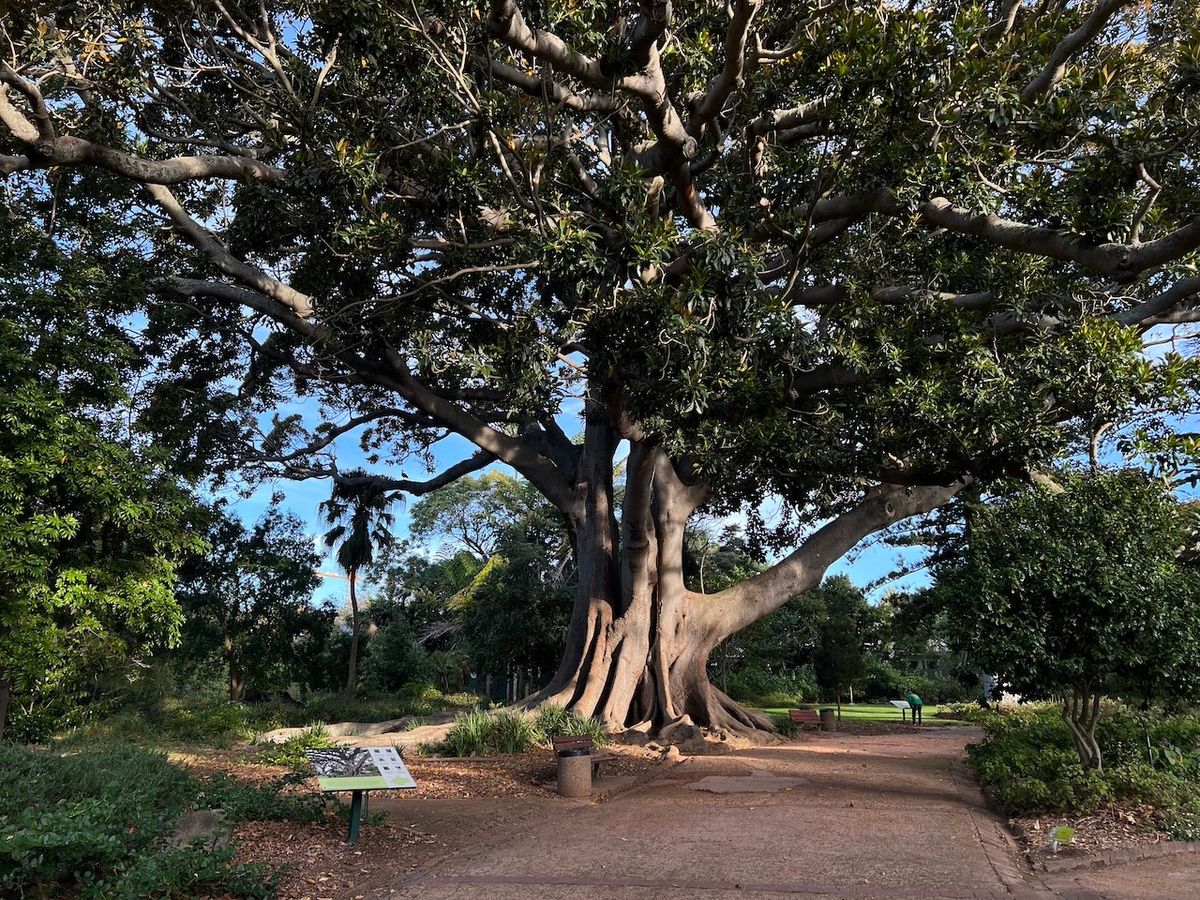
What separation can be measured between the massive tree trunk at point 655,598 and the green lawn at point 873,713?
37.3ft

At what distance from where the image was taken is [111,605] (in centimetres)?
895

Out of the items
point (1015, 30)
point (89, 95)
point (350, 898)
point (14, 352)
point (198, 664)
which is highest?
point (1015, 30)

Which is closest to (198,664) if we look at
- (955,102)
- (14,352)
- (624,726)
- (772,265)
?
(624,726)

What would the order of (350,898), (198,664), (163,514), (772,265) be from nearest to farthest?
1. (350,898)
2. (163,514)
3. (772,265)
4. (198,664)

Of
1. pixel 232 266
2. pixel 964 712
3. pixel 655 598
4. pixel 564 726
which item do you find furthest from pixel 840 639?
pixel 232 266

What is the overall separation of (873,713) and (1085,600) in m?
24.5

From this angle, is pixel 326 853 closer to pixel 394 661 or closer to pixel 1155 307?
pixel 1155 307

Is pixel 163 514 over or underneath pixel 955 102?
underneath

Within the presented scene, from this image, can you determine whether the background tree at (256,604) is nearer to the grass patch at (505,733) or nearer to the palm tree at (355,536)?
the palm tree at (355,536)

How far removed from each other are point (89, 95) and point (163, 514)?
498 centimetres

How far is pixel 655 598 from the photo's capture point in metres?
15.1

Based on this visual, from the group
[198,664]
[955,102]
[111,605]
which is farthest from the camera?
[198,664]

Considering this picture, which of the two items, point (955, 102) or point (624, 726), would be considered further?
point (624, 726)

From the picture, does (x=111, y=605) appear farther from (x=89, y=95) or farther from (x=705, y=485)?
(x=705, y=485)
